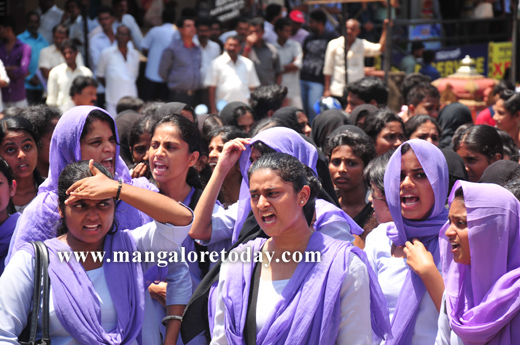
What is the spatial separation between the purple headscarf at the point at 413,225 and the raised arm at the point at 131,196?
0.99 meters

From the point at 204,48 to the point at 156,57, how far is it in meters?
0.71

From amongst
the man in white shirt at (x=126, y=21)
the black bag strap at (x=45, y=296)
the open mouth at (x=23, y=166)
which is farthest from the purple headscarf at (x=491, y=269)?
the man in white shirt at (x=126, y=21)

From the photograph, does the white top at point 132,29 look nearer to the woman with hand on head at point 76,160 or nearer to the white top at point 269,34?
the white top at point 269,34

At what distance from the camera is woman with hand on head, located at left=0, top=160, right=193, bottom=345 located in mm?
2924

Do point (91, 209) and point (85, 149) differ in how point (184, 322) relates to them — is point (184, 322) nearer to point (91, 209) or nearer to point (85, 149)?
point (91, 209)

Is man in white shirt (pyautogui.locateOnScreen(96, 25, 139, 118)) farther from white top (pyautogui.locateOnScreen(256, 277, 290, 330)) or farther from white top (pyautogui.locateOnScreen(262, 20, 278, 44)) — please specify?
white top (pyautogui.locateOnScreen(256, 277, 290, 330))

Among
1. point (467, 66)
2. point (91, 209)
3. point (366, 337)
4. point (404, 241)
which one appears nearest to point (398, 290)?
point (404, 241)

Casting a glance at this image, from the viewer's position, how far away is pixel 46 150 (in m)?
5.17

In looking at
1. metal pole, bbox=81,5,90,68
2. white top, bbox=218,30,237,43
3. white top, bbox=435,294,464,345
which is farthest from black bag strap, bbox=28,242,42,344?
white top, bbox=218,30,237,43

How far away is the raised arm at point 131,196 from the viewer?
3100mm

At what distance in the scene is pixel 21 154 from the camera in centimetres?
464

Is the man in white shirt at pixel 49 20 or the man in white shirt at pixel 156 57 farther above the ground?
the man in white shirt at pixel 49 20

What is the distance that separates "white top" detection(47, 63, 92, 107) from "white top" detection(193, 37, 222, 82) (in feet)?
5.91

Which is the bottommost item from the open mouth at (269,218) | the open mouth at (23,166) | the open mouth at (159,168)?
the open mouth at (23,166)
